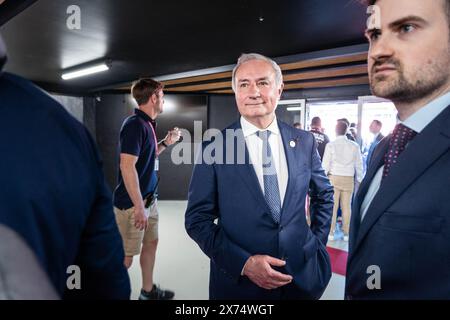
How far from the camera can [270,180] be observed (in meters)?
1.50

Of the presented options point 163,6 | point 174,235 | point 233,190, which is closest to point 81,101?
point 174,235

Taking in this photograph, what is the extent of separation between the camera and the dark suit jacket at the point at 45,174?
0.52 metres

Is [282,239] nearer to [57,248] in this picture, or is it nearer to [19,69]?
[57,248]

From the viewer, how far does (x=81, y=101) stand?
8938 millimetres

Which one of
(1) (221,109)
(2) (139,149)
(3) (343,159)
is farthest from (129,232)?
(1) (221,109)

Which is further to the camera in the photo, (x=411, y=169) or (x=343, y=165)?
(x=343, y=165)

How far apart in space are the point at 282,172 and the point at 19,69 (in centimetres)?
714

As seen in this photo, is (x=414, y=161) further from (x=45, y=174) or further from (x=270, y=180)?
(x=45, y=174)

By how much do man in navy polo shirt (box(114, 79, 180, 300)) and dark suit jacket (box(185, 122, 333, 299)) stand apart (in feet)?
3.61

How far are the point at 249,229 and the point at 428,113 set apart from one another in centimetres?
88

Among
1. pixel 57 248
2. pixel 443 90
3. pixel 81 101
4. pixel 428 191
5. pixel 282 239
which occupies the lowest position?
pixel 282 239

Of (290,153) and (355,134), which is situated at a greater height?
(355,134)

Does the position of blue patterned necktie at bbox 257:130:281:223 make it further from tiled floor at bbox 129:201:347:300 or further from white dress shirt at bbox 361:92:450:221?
tiled floor at bbox 129:201:347:300

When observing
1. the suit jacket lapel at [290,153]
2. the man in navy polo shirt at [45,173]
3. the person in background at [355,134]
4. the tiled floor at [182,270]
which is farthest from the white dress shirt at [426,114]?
the person in background at [355,134]
